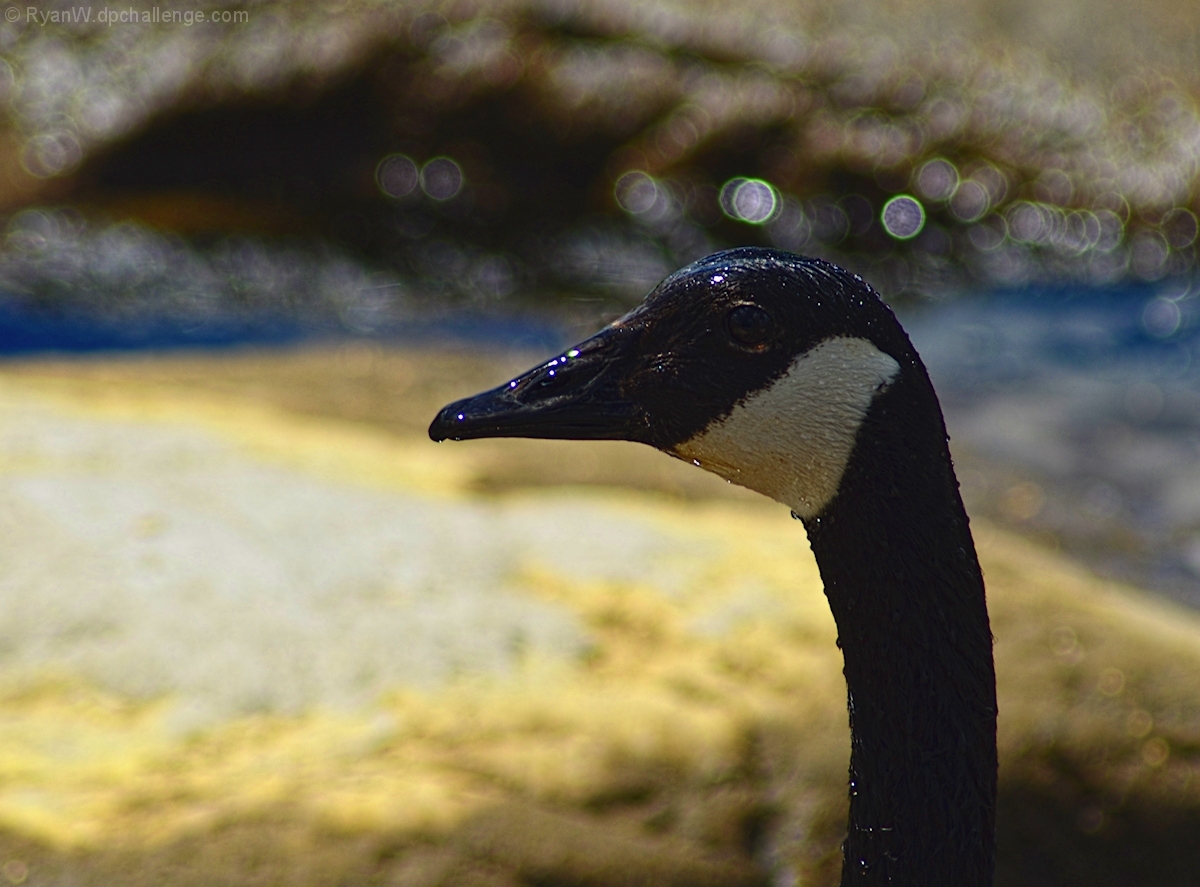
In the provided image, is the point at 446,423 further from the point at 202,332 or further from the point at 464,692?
the point at 202,332

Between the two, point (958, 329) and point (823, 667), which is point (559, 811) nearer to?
point (823, 667)

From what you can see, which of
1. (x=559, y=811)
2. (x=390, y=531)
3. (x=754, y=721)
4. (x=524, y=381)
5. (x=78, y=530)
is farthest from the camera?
(x=390, y=531)

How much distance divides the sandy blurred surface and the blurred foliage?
14.2 ft

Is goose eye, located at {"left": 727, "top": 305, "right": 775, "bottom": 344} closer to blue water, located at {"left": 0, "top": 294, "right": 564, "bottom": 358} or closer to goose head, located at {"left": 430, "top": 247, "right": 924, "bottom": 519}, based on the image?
goose head, located at {"left": 430, "top": 247, "right": 924, "bottom": 519}

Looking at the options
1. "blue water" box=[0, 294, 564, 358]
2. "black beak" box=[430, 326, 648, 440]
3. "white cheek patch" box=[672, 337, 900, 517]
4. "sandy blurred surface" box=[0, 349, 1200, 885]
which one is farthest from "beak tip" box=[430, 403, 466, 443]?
"blue water" box=[0, 294, 564, 358]

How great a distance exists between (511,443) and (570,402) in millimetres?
2528

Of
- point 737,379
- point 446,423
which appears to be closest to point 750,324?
point 737,379

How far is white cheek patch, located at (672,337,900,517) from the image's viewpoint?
1646 millimetres

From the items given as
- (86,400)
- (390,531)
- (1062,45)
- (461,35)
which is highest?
(1062,45)

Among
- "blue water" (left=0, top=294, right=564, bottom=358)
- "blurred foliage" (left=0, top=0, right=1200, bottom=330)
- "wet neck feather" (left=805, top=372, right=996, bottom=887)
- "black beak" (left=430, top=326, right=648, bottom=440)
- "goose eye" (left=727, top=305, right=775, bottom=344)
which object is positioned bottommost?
"wet neck feather" (left=805, top=372, right=996, bottom=887)

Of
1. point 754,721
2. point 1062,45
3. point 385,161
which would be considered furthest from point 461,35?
point 754,721

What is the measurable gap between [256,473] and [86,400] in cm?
91

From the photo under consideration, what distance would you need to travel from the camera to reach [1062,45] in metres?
8.81

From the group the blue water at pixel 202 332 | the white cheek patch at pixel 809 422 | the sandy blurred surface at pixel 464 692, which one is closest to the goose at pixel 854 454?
the white cheek patch at pixel 809 422
